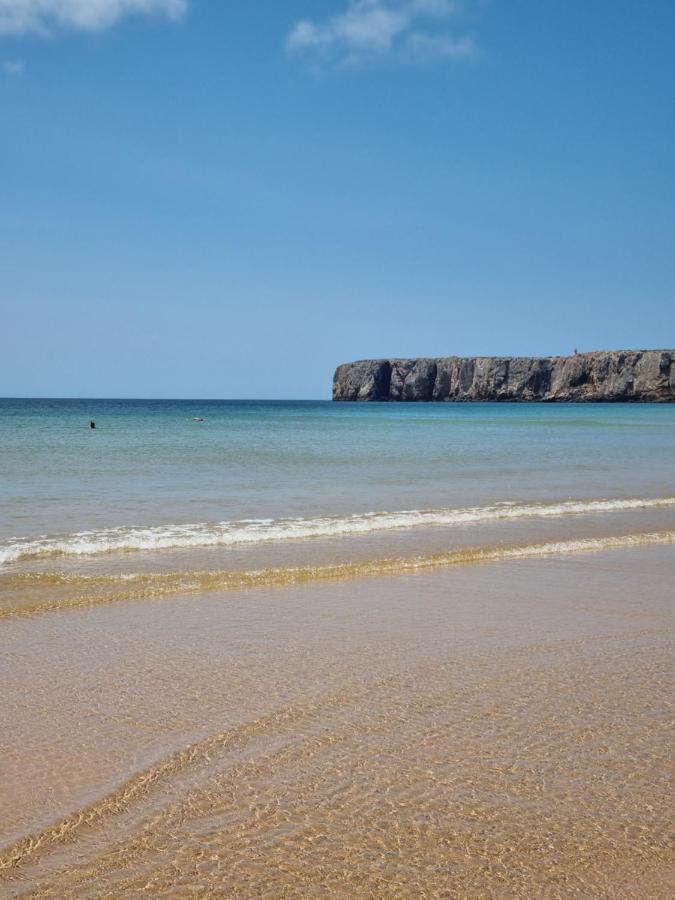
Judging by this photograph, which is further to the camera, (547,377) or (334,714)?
(547,377)

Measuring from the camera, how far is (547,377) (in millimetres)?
177750

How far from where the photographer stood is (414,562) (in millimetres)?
9992

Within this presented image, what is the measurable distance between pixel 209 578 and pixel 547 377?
582ft

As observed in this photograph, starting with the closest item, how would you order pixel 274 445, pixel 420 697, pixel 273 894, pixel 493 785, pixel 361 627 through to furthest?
1. pixel 273 894
2. pixel 493 785
3. pixel 420 697
4. pixel 361 627
5. pixel 274 445

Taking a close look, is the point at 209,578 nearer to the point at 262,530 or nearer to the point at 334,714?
the point at 262,530

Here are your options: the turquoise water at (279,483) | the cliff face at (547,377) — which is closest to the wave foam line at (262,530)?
the turquoise water at (279,483)

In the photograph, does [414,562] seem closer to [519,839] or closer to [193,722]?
[193,722]

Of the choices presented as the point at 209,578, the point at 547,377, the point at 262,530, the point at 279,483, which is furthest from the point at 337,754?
the point at 547,377

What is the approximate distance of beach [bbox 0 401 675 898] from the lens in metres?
3.01

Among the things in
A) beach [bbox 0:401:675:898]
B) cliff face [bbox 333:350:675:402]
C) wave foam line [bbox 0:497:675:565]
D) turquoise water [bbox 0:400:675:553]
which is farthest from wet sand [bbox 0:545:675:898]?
cliff face [bbox 333:350:675:402]

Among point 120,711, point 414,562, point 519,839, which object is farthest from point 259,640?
point 414,562

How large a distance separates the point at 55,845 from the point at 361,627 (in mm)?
3876

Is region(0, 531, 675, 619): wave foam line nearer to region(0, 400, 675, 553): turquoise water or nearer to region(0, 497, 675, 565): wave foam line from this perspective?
region(0, 497, 675, 565): wave foam line

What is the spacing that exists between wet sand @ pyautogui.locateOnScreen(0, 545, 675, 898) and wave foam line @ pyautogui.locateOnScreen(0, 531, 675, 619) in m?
0.55
